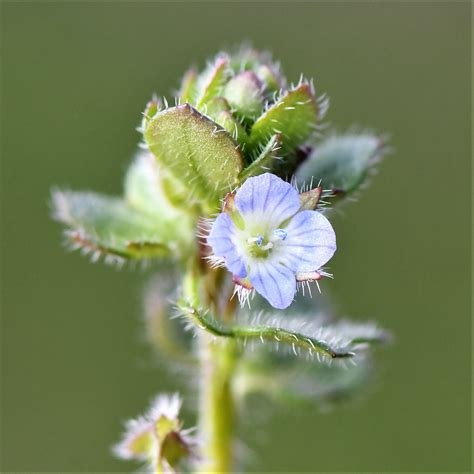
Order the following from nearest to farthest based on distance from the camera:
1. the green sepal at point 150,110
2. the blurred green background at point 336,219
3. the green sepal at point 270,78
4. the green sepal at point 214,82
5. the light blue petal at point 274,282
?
1. the light blue petal at point 274,282
2. the green sepal at point 150,110
3. the green sepal at point 214,82
4. the green sepal at point 270,78
5. the blurred green background at point 336,219

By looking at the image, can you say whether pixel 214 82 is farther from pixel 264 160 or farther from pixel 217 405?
pixel 217 405

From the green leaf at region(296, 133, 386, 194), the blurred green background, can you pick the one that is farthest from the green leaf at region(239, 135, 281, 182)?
the blurred green background

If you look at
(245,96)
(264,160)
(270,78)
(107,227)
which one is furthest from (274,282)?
(107,227)

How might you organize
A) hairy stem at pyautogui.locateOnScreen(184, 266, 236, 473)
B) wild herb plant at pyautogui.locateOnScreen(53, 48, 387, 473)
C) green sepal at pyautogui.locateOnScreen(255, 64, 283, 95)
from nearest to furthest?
wild herb plant at pyautogui.locateOnScreen(53, 48, 387, 473) → green sepal at pyautogui.locateOnScreen(255, 64, 283, 95) → hairy stem at pyautogui.locateOnScreen(184, 266, 236, 473)

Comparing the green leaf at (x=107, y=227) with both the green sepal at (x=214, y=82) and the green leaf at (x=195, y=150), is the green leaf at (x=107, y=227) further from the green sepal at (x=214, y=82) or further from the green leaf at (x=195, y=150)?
the green sepal at (x=214, y=82)

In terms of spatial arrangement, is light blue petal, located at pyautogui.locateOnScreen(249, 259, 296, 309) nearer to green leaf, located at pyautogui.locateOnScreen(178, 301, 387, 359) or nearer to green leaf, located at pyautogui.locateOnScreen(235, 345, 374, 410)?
green leaf, located at pyautogui.locateOnScreen(178, 301, 387, 359)

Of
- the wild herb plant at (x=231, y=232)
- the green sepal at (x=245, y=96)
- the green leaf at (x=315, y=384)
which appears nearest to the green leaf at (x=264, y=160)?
the wild herb plant at (x=231, y=232)
